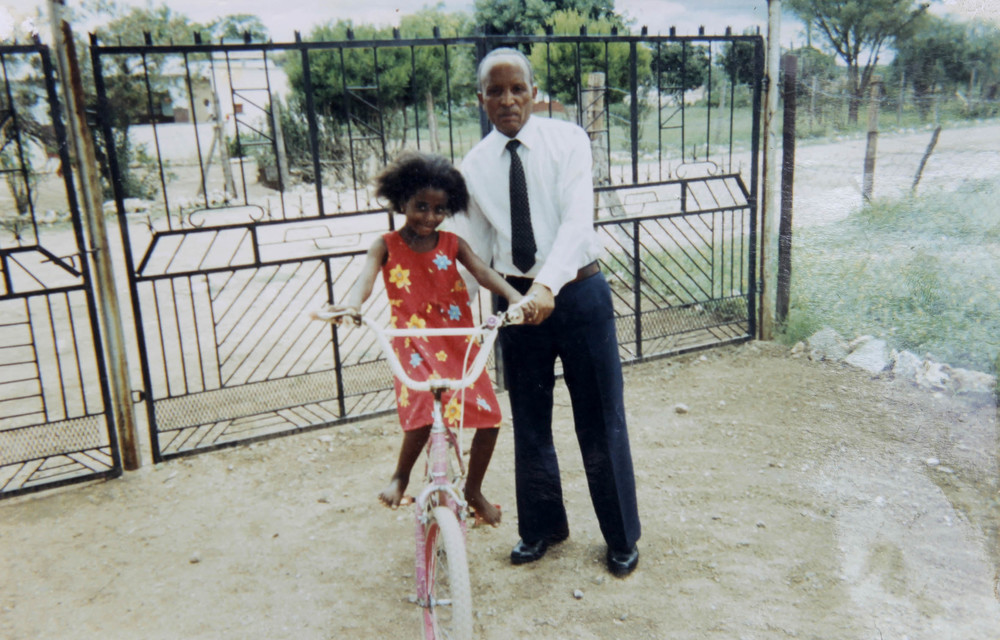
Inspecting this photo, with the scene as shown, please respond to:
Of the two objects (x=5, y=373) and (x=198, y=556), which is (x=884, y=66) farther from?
(x=5, y=373)

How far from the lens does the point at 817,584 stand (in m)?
3.08

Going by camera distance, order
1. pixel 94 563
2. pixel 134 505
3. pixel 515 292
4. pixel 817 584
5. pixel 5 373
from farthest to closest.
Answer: pixel 5 373, pixel 134 505, pixel 94 563, pixel 817 584, pixel 515 292

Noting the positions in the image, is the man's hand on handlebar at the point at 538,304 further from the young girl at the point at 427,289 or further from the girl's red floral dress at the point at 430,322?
the girl's red floral dress at the point at 430,322

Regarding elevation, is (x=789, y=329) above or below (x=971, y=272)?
below

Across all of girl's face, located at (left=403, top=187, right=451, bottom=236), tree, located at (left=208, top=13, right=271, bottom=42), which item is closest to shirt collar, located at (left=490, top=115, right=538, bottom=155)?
girl's face, located at (left=403, top=187, right=451, bottom=236)

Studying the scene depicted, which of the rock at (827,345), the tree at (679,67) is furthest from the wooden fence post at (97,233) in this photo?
the rock at (827,345)

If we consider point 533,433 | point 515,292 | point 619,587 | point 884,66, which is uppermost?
point 884,66

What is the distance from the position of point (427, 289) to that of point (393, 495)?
2.77 feet

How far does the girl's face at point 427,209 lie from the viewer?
2902 millimetres

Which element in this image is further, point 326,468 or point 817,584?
point 326,468

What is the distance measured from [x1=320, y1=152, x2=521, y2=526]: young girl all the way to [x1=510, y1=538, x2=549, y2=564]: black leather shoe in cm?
34

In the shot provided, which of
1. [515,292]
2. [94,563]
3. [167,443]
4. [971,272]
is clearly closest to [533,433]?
[515,292]

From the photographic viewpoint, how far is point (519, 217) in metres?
2.93

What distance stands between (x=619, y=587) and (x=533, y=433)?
713 mm
